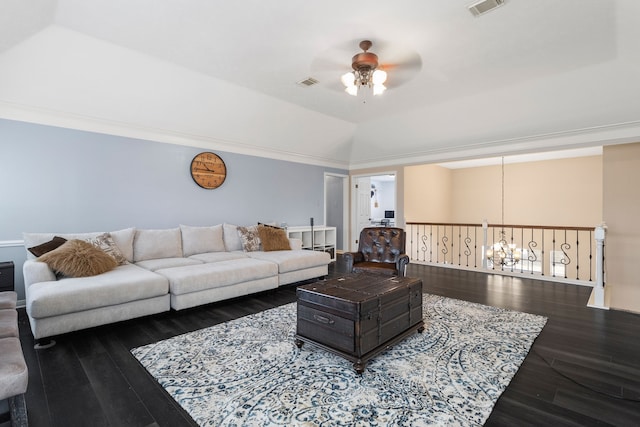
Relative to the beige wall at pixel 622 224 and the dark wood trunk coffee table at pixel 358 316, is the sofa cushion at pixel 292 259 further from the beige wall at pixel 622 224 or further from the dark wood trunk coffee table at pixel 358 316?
the beige wall at pixel 622 224

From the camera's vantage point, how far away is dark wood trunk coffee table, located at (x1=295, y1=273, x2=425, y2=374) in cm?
228

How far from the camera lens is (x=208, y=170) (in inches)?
204

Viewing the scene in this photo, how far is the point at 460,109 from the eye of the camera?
502 cm

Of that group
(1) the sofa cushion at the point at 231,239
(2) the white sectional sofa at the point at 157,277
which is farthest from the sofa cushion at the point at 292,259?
(1) the sofa cushion at the point at 231,239

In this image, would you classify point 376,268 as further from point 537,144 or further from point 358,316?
point 537,144

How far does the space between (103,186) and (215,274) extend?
6.80 feet

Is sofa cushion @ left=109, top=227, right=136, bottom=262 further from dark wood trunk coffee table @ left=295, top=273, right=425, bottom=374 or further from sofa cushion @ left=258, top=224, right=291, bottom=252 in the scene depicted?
dark wood trunk coffee table @ left=295, top=273, right=425, bottom=374

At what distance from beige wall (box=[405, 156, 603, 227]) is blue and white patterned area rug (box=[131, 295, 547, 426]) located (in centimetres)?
479

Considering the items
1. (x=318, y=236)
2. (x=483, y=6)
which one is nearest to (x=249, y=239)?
(x=318, y=236)

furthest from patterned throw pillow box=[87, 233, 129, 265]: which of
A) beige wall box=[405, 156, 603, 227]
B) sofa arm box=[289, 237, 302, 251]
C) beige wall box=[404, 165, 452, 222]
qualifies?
beige wall box=[405, 156, 603, 227]

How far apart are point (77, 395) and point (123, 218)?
9.41ft

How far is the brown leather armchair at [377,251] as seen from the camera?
165 inches

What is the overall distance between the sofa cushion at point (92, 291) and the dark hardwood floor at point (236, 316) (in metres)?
0.32

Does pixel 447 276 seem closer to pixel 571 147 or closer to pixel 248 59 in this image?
pixel 571 147
